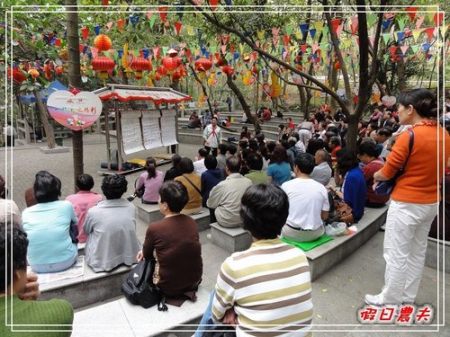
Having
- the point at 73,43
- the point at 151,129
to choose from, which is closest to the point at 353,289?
the point at 73,43

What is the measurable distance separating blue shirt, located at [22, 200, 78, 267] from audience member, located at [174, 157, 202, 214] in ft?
7.07

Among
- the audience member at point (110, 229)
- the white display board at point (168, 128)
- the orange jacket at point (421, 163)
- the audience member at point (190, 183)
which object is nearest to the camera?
the orange jacket at point (421, 163)

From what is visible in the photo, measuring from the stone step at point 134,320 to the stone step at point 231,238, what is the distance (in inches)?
67.5

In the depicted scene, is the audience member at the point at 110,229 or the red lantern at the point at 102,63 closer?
the audience member at the point at 110,229

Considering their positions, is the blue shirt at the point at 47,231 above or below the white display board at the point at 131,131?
below

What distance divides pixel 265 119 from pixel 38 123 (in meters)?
13.8

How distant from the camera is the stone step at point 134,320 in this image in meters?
2.66

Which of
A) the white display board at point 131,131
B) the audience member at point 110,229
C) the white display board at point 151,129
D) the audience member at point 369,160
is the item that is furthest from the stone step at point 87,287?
the white display board at point 151,129

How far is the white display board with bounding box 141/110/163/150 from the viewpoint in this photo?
1075 centimetres

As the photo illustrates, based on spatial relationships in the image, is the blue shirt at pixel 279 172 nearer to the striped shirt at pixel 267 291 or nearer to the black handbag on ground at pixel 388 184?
the black handbag on ground at pixel 388 184

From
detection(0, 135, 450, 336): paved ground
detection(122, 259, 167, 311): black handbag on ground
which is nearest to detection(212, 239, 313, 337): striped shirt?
detection(122, 259, 167, 311): black handbag on ground

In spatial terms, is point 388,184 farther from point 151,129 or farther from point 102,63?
point 151,129

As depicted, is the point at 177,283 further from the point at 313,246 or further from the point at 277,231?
the point at 313,246

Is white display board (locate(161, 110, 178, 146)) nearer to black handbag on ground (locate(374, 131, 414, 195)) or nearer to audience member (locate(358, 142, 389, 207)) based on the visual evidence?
audience member (locate(358, 142, 389, 207))
